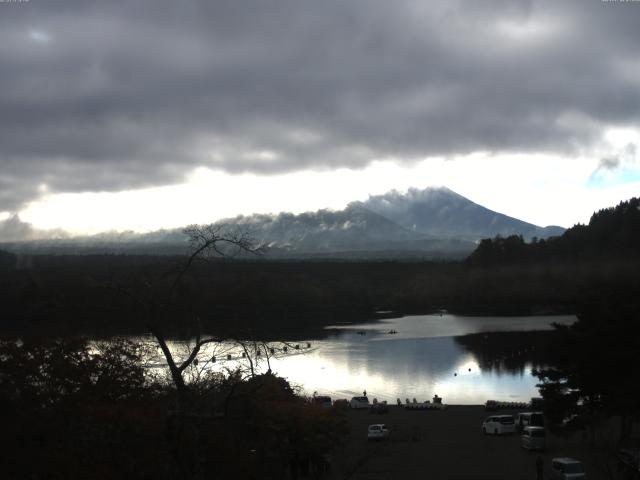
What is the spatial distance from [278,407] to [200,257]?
821 cm

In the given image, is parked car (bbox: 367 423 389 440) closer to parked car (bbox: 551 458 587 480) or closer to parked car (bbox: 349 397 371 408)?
parked car (bbox: 551 458 587 480)

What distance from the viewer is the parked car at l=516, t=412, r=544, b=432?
1723 centimetres

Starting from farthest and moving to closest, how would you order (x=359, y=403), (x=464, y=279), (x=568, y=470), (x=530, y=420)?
(x=464, y=279) → (x=359, y=403) → (x=530, y=420) → (x=568, y=470)

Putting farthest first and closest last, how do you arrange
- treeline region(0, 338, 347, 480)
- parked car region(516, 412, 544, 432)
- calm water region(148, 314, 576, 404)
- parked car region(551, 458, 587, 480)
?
calm water region(148, 314, 576, 404)
parked car region(516, 412, 544, 432)
parked car region(551, 458, 587, 480)
treeline region(0, 338, 347, 480)

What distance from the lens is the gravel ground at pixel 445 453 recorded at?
1402 cm

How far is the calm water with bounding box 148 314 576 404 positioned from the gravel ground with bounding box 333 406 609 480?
4.69 metres

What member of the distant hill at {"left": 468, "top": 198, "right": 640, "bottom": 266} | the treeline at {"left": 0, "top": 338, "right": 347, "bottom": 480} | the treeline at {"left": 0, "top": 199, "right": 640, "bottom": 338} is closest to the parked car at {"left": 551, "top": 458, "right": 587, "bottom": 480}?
the treeline at {"left": 0, "top": 338, "right": 347, "bottom": 480}

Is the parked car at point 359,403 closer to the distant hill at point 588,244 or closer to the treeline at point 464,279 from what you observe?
the treeline at point 464,279

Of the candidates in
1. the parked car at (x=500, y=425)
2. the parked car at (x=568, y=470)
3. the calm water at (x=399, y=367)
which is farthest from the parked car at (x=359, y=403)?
the parked car at (x=568, y=470)

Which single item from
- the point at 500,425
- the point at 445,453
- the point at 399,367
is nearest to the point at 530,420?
the point at 500,425

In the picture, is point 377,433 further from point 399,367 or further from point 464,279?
point 464,279

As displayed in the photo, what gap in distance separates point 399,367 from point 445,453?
21.5 m

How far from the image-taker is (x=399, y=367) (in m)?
37.5

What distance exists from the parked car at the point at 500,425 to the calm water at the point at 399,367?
627cm
